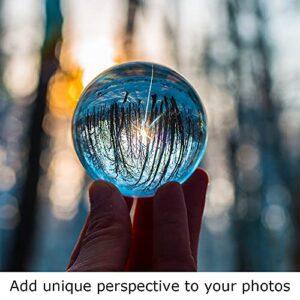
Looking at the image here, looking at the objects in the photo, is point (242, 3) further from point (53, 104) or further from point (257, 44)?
point (53, 104)

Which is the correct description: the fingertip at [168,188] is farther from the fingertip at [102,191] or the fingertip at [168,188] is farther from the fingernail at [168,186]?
the fingertip at [102,191]

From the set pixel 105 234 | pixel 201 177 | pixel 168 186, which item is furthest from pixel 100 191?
pixel 201 177

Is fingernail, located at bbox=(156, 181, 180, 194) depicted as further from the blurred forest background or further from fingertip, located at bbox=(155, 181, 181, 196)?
the blurred forest background

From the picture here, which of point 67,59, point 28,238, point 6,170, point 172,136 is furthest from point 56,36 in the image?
point 172,136

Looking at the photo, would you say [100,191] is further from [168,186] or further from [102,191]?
[168,186]

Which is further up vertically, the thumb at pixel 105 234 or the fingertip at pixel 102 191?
the fingertip at pixel 102 191

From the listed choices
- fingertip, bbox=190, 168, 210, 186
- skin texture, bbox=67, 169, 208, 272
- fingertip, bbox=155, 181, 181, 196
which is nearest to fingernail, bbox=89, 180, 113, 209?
skin texture, bbox=67, 169, 208, 272

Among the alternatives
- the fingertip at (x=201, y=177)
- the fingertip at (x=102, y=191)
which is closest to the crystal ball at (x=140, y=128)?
the fingertip at (x=102, y=191)
